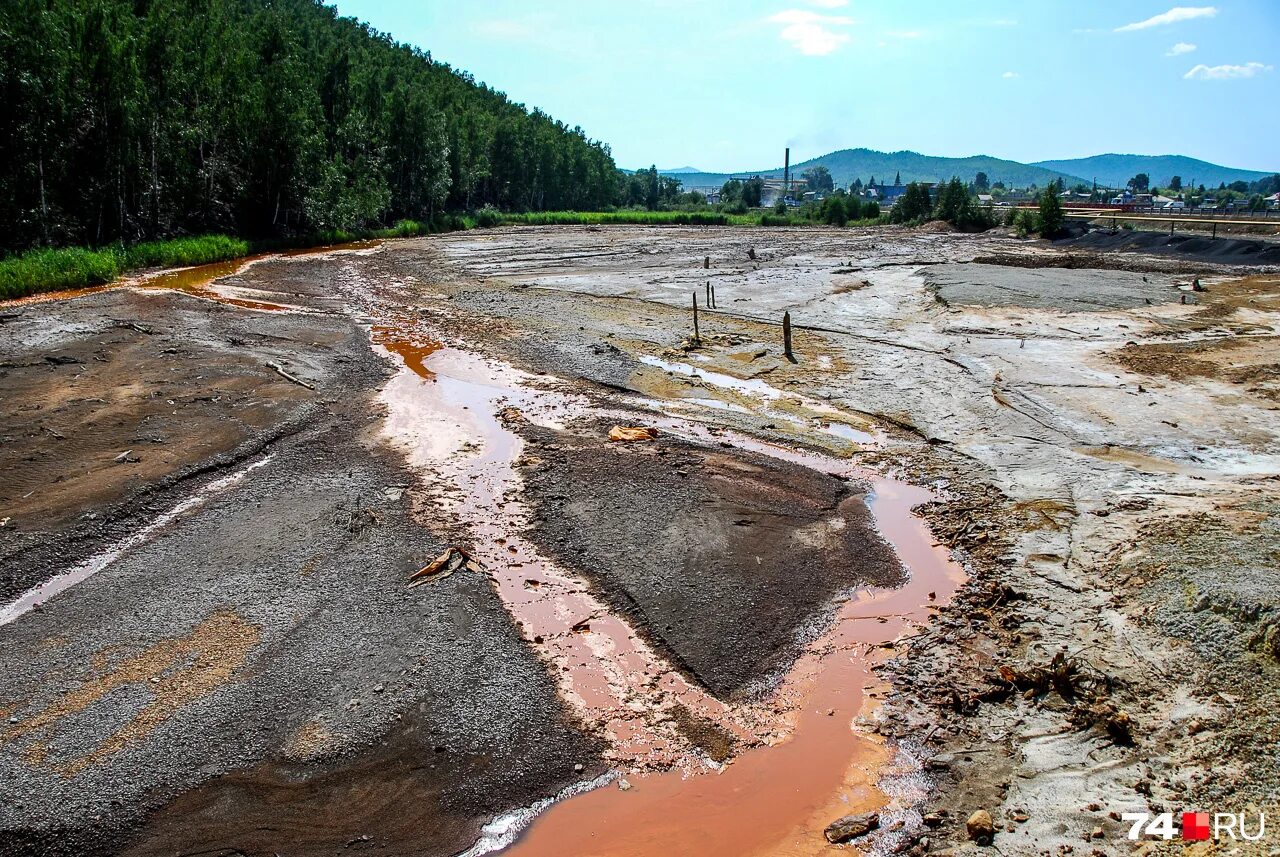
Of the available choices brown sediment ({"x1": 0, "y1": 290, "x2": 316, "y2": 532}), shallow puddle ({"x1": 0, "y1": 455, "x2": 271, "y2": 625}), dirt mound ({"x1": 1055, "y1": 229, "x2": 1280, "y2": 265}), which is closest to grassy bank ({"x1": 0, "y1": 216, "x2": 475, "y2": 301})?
brown sediment ({"x1": 0, "y1": 290, "x2": 316, "y2": 532})

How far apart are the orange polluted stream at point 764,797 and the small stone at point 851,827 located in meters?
0.09

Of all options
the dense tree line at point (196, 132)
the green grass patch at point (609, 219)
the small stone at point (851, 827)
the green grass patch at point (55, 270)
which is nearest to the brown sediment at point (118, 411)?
the green grass patch at point (55, 270)

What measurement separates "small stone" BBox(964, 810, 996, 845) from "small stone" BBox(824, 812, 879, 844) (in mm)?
798

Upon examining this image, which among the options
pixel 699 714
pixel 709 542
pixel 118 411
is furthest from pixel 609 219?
pixel 699 714

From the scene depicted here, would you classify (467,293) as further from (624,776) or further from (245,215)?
(624,776)

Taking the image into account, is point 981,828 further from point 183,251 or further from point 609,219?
point 609,219

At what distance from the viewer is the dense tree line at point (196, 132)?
36.2 m

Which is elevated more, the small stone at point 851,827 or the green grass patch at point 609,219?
the green grass patch at point 609,219

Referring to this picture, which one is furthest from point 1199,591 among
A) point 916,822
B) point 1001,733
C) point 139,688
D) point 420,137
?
point 420,137

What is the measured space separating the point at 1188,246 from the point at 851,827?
5374cm

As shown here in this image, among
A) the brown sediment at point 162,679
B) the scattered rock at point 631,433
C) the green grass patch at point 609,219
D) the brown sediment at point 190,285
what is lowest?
the brown sediment at point 162,679

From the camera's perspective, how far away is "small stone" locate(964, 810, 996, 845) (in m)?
6.82

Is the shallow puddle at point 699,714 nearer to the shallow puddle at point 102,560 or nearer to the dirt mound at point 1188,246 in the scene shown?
the shallow puddle at point 102,560

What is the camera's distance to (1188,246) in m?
48.3
